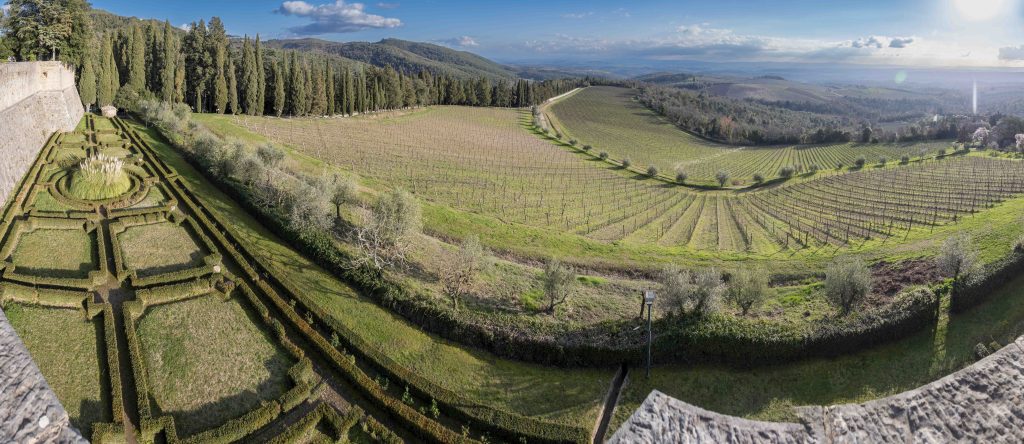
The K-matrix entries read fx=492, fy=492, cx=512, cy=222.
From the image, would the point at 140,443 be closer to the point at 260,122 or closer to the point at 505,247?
the point at 505,247

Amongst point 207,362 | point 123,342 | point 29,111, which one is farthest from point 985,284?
point 29,111

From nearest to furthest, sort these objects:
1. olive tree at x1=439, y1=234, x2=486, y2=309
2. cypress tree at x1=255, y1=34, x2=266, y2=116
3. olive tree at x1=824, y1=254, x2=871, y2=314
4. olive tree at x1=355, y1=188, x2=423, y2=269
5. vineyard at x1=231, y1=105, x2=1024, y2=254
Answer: olive tree at x1=824, y1=254, x2=871, y2=314, olive tree at x1=439, y1=234, x2=486, y2=309, olive tree at x1=355, y1=188, x2=423, y2=269, vineyard at x1=231, y1=105, x2=1024, y2=254, cypress tree at x1=255, y1=34, x2=266, y2=116

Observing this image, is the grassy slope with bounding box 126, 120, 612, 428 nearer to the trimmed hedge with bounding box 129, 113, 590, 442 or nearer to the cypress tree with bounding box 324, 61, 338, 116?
the trimmed hedge with bounding box 129, 113, 590, 442

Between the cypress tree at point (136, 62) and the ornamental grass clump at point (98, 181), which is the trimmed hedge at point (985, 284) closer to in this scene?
the ornamental grass clump at point (98, 181)

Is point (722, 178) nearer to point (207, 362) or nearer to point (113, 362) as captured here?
point (207, 362)

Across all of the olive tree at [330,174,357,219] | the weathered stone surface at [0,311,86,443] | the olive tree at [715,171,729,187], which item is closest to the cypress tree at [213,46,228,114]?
the olive tree at [330,174,357,219]

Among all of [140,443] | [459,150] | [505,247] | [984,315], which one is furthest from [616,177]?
[140,443]
